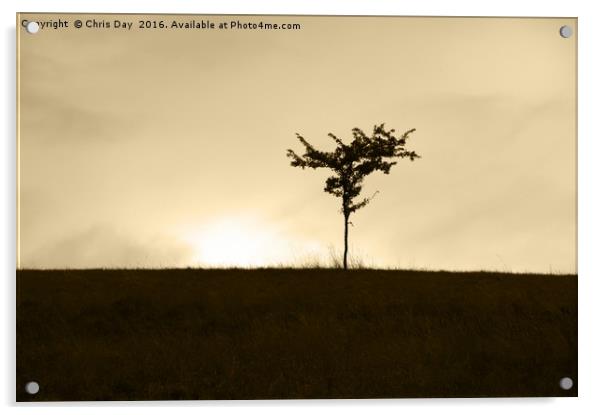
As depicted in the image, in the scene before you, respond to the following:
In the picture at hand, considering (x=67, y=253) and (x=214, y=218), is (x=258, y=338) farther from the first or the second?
(x=67, y=253)

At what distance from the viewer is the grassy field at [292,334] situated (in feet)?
24.3

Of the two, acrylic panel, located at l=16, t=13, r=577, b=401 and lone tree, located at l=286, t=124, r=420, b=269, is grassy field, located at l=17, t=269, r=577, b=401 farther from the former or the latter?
→ lone tree, located at l=286, t=124, r=420, b=269

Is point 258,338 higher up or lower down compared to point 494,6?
lower down

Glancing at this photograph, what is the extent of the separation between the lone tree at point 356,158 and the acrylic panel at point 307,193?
0.04m

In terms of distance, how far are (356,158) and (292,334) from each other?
2.28 metres

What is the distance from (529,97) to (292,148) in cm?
293

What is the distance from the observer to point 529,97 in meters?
7.82

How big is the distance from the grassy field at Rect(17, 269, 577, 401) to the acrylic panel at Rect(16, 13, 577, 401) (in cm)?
3
